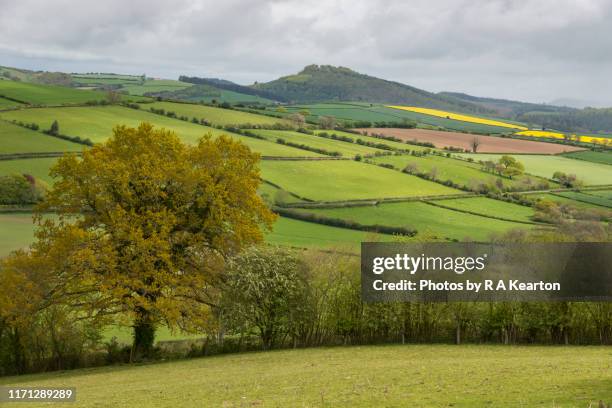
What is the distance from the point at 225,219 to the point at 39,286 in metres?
10.3

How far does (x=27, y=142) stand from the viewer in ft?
323

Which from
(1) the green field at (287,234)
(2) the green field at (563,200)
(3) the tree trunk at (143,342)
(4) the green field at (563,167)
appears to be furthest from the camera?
(4) the green field at (563,167)

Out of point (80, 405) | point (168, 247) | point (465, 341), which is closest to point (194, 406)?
point (80, 405)

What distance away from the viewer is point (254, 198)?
1596 inches

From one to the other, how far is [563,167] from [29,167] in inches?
3411

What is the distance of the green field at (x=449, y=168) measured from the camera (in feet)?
357

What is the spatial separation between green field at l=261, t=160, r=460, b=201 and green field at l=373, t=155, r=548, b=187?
190 inches

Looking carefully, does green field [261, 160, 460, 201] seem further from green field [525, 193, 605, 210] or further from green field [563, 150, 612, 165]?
green field [563, 150, 612, 165]

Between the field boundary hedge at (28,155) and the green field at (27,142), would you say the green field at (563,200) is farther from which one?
the green field at (27,142)

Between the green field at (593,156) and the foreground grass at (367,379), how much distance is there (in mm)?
109498

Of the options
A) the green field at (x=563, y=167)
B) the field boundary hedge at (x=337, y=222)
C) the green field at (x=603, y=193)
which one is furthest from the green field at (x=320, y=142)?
the green field at (x=603, y=193)

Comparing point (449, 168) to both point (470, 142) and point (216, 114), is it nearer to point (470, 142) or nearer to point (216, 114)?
point (470, 142)

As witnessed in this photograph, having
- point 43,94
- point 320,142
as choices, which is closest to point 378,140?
point 320,142

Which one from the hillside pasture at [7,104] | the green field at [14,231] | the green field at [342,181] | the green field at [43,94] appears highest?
the green field at [43,94]
